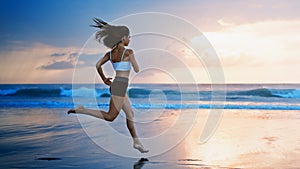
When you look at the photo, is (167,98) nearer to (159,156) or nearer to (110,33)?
(159,156)

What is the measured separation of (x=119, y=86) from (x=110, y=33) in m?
0.60

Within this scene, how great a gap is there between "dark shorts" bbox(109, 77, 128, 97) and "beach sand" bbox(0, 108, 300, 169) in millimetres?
1430

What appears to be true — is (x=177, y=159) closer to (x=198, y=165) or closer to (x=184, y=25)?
(x=198, y=165)

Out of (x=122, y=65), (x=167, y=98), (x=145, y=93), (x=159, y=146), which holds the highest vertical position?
(x=122, y=65)

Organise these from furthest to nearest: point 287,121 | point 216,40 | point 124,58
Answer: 1. point 216,40
2. point 287,121
3. point 124,58

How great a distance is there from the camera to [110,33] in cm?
424

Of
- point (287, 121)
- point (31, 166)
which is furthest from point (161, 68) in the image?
point (287, 121)

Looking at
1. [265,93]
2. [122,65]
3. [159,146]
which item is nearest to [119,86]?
[122,65]

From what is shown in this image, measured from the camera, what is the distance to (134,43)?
4590mm

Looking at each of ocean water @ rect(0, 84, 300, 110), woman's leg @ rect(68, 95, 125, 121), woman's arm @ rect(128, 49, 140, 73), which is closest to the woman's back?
woman's arm @ rect(128, 49, 140, 73)

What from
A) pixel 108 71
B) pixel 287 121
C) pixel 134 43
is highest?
pixel 134 43

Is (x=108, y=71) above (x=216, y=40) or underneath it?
underneath

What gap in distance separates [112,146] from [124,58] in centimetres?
302

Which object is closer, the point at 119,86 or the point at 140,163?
the point at 119,86
